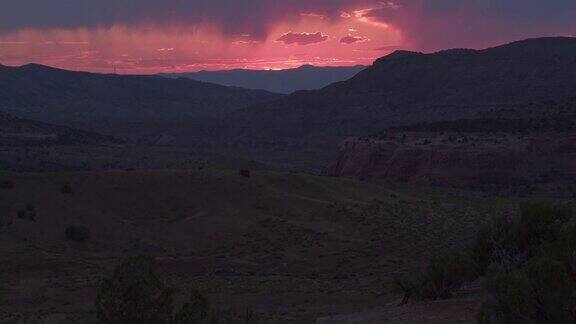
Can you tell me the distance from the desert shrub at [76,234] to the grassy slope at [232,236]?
14.4 inches

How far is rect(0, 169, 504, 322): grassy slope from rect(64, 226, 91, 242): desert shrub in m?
0.36

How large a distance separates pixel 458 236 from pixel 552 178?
23764mm

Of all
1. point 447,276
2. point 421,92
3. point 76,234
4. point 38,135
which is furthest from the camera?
point 421,92

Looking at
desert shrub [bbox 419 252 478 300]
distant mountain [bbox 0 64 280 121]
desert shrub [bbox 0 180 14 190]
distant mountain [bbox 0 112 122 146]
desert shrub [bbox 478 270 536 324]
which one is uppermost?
desert shrub [bbox 478 270 536 324]

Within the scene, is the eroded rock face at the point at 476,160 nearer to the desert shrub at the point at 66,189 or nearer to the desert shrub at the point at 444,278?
the desert shrub at the point at 66,189

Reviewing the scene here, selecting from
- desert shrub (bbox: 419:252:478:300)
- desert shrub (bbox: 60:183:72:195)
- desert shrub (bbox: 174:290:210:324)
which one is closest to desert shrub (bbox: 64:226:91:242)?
desert shrub (bbox: 60:183:72:195)

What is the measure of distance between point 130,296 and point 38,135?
6985 cm

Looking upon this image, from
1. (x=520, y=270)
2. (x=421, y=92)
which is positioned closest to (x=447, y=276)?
(x=520, y=270)

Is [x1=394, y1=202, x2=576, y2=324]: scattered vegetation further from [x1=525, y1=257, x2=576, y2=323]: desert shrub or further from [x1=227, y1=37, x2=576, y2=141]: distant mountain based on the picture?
[x1=227, y1=37, x2=576, y2=141]: distant mountain

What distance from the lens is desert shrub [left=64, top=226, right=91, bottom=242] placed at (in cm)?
Result: 2784

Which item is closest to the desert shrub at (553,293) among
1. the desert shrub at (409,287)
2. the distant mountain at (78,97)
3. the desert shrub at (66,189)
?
the desert shrub at (409,287)

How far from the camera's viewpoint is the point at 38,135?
75.5m

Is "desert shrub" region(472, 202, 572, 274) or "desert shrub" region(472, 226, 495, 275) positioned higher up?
"desert shrub" region(472, 202, 572, 274)

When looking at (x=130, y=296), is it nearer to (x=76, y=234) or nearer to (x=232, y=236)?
(x=76, y=234)
